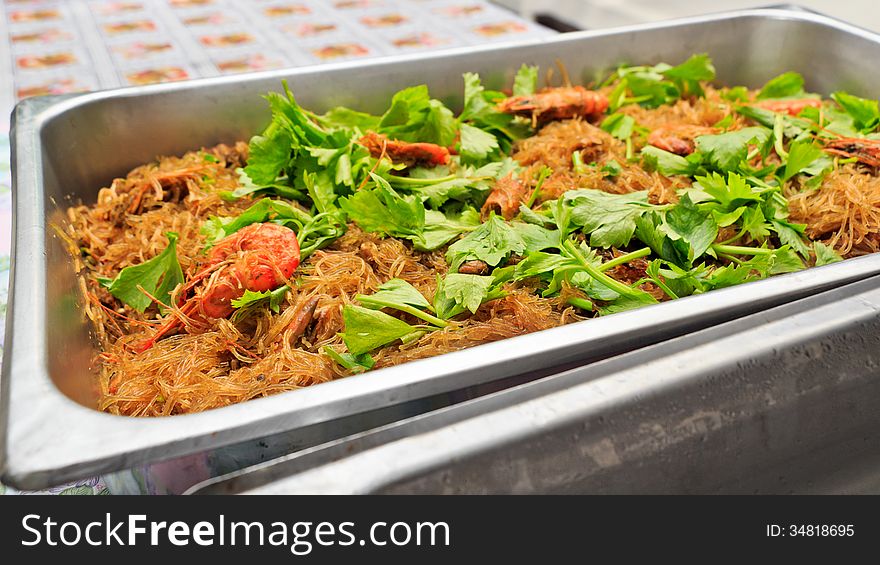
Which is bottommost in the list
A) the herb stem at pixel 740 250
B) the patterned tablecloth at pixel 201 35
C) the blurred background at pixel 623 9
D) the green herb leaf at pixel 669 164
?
the blurred background at pixel 623 9

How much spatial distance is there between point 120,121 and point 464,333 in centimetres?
110

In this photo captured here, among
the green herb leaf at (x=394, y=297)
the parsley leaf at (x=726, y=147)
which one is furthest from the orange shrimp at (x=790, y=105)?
the green herb leaf at (x=394, y=297)

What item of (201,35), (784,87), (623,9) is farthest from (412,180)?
(623,9)

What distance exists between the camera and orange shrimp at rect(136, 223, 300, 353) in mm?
1225

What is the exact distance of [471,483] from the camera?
83cm

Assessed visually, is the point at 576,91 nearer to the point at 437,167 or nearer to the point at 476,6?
the point at 437,167

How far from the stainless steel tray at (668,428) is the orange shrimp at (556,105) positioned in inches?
36.6

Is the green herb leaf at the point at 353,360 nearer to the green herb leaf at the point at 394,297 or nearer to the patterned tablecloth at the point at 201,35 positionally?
the green herb leaf at the point at 394,297

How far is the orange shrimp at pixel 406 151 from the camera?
5.16ft

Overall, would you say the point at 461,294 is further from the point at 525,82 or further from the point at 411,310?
the point at 525,82

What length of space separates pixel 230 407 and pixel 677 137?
4.22 ft

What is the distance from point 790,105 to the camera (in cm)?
195
